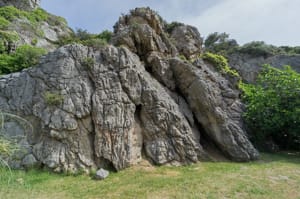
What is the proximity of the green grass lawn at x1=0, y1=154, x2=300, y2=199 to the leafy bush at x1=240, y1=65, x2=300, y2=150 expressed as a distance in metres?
3.55

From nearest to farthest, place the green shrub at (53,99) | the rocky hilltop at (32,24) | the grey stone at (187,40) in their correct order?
1. the green shrub at (53,99)
2. the grey stone at (187,40)
3. the rocky hilltop at (32,24)

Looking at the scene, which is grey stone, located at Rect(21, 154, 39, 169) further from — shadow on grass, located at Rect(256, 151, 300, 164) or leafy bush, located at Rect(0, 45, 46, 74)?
shadow on grass, located at Rect(256, 151, 300, 164)

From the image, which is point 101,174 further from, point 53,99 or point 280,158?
point 280,158

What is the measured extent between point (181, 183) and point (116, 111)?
168 inches

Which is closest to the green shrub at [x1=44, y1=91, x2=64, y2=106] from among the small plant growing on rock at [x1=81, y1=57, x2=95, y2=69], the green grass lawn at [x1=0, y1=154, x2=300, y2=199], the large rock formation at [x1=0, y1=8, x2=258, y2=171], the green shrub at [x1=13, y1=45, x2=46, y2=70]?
the large rock formation at [x1=0, y1=8, x2=258, y2=171]

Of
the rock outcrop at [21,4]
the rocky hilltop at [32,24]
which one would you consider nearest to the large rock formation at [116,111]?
the rocky hilltop at [32,24]

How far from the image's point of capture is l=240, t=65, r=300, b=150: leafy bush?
13430 millimetres

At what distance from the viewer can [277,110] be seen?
13.6 meters

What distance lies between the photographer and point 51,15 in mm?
31281

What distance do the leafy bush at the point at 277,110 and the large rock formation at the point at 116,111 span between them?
1.53 metres

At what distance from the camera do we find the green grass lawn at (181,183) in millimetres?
7375

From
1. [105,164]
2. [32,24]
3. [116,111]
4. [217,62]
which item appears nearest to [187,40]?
[217,62]

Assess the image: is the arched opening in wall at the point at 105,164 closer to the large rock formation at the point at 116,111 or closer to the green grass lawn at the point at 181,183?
the large rock formation at the point at 116,111

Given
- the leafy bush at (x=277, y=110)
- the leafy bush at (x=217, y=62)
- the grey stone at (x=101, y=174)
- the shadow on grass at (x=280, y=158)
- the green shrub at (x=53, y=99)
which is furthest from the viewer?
the leafy bush at (x=217, y=62)
